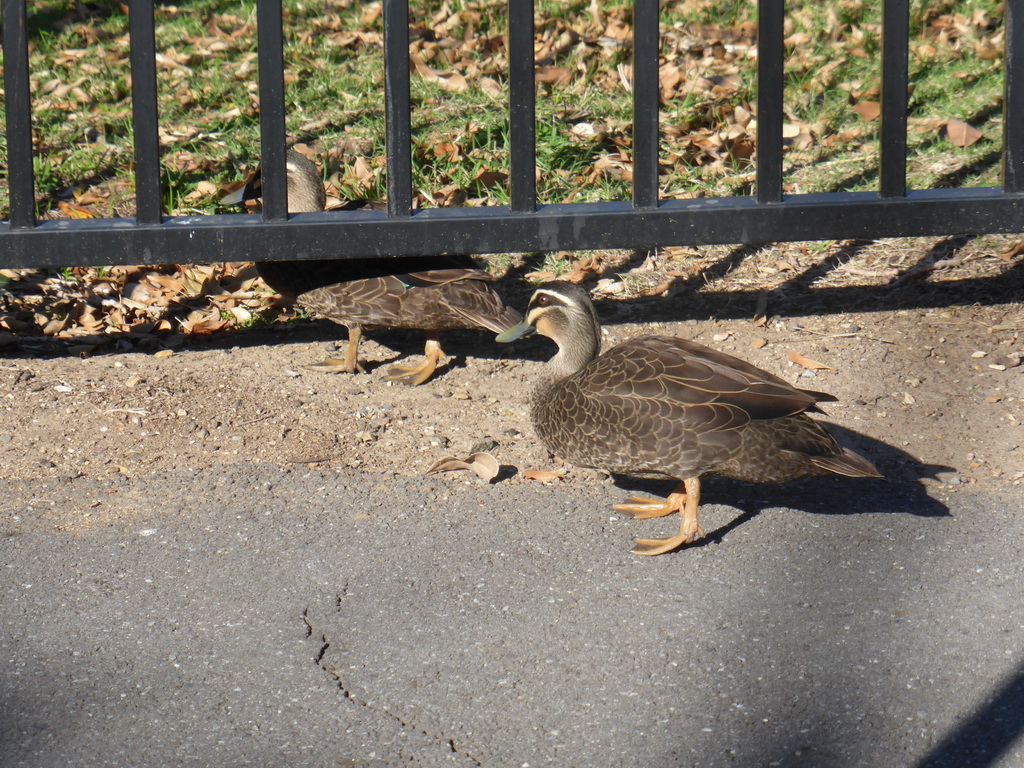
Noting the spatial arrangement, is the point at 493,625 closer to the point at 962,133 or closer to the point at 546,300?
the point at 546,300

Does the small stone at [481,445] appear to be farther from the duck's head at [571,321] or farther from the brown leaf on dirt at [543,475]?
the duck's head at [571,321]

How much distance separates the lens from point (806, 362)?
509cm

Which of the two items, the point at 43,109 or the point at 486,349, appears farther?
the point at 43,109

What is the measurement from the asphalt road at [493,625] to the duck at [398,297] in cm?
116

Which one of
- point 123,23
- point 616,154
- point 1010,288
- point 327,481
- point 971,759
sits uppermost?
point 123,23

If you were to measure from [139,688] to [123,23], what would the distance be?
7.73m

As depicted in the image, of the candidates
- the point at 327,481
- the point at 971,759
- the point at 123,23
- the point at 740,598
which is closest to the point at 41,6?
the point at 123,23

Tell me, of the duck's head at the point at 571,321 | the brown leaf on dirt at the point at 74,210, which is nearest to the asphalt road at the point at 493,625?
the duck's head at the point at 571,321

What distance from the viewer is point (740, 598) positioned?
3477mm

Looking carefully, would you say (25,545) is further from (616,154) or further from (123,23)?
(123,23)

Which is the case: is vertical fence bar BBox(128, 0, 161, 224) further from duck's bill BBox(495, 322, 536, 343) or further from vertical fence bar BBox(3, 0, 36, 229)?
duck's bill BBox(495, 322, 536, 343)

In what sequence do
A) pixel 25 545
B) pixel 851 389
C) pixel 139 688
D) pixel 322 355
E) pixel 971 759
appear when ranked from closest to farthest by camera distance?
pixel 971 759, pixel 139 688, pixel 25 545, pixel 851 389, pixel 322 355

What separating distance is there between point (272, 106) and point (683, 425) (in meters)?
2.04

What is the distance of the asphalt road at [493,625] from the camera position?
2.82 metres
